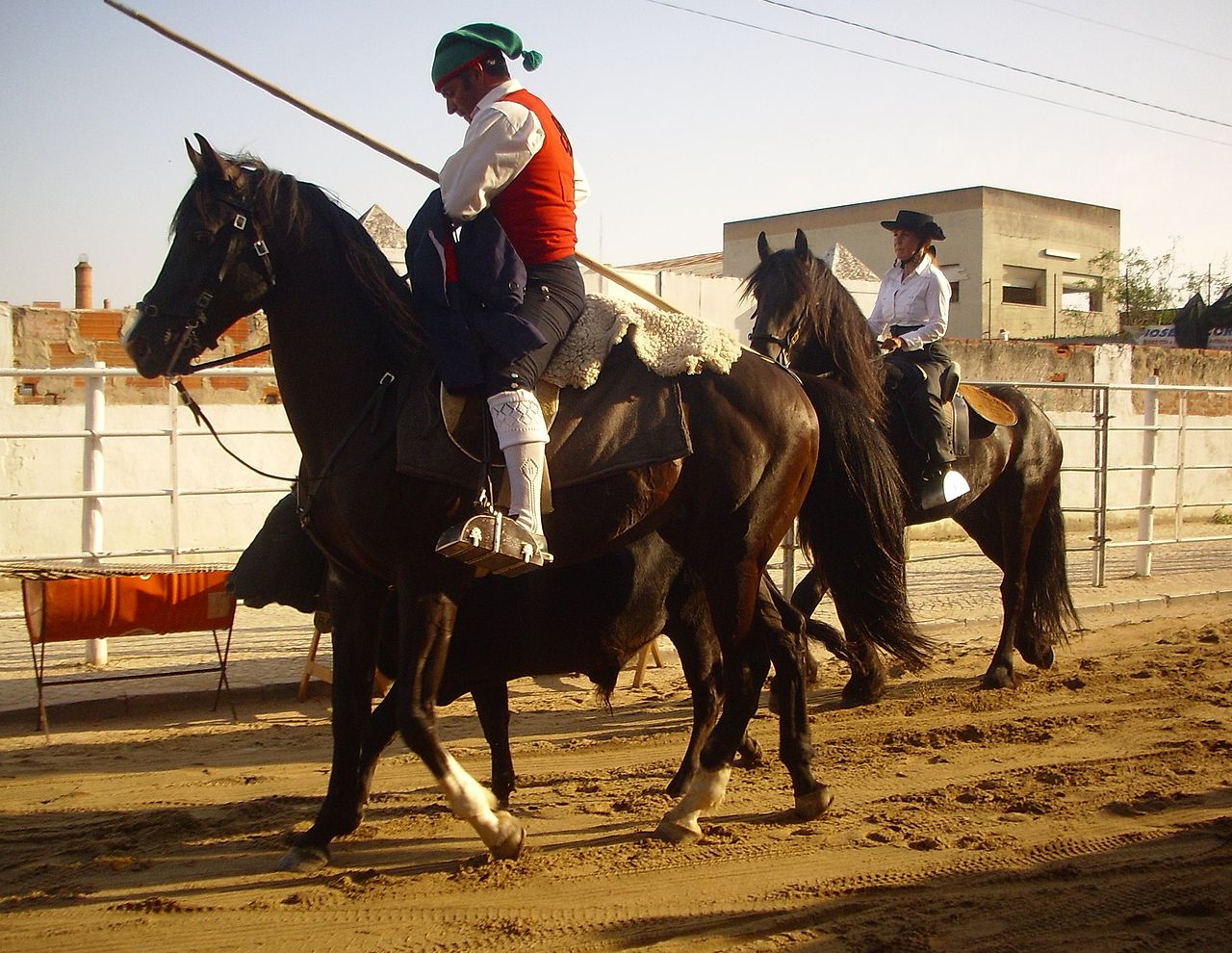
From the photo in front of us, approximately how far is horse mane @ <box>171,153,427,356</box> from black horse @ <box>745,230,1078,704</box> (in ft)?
8.42

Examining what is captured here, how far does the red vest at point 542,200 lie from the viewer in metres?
4.18

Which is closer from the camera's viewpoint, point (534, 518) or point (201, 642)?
point (534, 518)

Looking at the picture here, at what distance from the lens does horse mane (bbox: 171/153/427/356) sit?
415 cm

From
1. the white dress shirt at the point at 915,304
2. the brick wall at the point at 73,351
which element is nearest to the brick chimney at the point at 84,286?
the brick wall at the point at 73,351

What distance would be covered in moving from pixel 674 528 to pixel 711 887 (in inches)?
58.2

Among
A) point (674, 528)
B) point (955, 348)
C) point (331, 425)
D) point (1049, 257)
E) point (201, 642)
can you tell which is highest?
point (1049, 257)

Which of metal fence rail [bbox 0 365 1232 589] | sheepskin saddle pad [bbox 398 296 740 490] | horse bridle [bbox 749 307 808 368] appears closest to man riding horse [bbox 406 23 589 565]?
sheepskin saddle pad [bbox 398 296 740 490]

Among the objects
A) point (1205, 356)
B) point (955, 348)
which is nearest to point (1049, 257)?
point (1205, 356)

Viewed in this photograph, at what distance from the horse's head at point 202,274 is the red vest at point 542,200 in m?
0.90

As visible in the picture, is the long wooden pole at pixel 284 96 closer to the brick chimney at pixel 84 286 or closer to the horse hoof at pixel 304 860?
the horse hoof at pixel 304 860

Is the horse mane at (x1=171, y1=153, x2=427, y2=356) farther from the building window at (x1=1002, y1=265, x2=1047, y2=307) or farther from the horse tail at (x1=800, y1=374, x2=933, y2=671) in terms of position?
the building window at (x1=1002, y1=265, x2=1047, y2=307)

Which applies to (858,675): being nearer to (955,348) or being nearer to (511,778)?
(511,778)

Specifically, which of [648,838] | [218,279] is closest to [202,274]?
[218,279]

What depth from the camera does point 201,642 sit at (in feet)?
29.5
